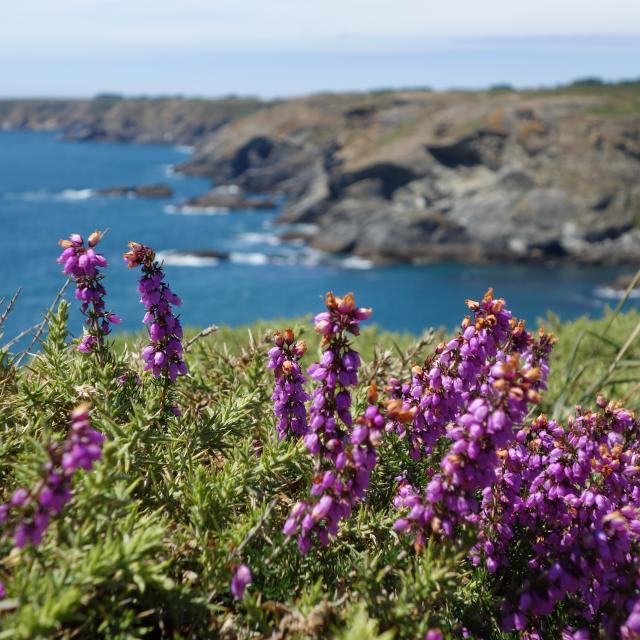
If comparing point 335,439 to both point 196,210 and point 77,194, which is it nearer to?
point 196,210

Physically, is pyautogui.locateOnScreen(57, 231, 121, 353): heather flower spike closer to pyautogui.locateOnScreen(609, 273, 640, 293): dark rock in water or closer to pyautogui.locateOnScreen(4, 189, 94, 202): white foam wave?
pyautogui.locateOnScreen(609, 273, 640, 293): dark rock in water

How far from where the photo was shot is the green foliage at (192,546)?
2.80m

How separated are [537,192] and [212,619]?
100 meters

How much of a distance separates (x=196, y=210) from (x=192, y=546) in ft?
409

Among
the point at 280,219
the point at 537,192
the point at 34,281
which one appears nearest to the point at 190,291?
the point at 34,281

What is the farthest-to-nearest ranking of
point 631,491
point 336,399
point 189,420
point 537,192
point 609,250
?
point 537,192 < point 609,250 < point 189,420 < point 631,491 < point 336,399

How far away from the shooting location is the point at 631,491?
12.9 ft

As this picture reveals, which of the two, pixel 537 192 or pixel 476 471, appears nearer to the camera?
pixel 476 471

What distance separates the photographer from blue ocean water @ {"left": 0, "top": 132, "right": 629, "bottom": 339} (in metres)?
69.1

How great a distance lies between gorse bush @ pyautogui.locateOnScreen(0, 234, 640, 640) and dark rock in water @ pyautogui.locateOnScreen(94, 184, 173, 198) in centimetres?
14128

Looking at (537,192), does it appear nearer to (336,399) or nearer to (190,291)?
(190,291)

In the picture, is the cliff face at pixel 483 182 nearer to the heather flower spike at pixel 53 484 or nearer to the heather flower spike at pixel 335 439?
the heather flower spike at pixel 335 439

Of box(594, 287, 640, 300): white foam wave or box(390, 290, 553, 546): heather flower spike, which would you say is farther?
box(594, 287, 640, 300): white foam wave

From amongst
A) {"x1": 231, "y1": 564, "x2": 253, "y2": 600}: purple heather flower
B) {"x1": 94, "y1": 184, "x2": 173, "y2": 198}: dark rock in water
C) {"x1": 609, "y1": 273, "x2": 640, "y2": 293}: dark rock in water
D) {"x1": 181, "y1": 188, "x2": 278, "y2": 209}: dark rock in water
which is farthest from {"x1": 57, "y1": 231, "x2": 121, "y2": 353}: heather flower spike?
{"x1": 94, "y1": 184, "x2": 173, "y2": 198}: dark rock in water
